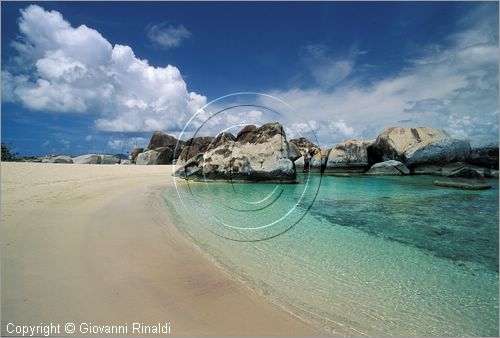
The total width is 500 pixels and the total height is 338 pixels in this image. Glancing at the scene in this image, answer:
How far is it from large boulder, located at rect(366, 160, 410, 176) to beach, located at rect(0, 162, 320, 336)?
24848 millimetres

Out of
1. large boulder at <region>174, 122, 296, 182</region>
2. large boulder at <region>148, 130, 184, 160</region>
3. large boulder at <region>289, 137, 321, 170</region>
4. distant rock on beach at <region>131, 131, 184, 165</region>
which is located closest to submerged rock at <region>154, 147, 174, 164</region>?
distant rock on beach at <region>131, 131, 184, 165</region>

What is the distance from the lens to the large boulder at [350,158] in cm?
2983

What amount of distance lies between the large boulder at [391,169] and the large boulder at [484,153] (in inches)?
243

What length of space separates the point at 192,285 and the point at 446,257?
222 inches

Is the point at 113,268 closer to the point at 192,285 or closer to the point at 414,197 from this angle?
the point at 192,285

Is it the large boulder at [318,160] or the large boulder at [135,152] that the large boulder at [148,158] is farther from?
the large boulder at [318,160]

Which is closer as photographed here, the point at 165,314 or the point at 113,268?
the point at 165,314

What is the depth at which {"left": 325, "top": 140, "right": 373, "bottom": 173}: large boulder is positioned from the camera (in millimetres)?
29828

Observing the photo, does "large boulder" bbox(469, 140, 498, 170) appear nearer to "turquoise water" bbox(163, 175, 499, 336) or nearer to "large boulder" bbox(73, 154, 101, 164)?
"turquoise water" bbox(163, 175, 499, 336)

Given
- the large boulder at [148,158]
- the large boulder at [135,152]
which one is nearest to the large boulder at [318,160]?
the large boulder at [148,158]

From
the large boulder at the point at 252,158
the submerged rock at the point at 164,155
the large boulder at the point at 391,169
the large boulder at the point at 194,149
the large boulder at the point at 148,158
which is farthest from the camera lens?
the submerged rock at the point at 164,155

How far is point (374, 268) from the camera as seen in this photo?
549 cm

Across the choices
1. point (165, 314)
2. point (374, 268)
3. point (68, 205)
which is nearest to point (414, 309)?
point (374, 268)

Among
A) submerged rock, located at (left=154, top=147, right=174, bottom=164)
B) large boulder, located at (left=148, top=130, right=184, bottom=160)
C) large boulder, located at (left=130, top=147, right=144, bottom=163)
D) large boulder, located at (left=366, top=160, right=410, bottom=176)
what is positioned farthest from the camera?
large boulder, located at (left=130, top=147, right=144, bottom=163)
